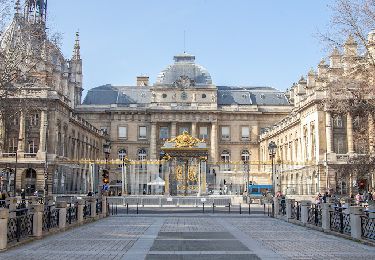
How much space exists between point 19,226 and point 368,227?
37.7 ft

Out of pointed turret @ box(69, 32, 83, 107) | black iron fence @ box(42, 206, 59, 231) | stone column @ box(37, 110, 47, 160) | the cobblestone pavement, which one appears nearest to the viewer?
the cobblestone pavement

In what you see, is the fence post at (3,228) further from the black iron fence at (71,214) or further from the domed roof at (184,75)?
the domed roof at (184,75)

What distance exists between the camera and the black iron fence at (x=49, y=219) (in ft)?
61.3

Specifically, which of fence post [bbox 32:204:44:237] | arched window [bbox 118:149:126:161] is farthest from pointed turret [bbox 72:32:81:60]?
fence post [bbox 32:204:44:237]

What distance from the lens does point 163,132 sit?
86.3 metres

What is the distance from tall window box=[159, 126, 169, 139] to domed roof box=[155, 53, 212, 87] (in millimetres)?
7782

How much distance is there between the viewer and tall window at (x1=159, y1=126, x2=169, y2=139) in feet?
282

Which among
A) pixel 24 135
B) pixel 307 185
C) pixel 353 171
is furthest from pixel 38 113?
pixel 353 171

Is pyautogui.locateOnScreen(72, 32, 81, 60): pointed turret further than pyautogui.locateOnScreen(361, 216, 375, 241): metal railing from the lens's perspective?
Yes

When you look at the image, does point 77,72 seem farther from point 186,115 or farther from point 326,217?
point 326,217

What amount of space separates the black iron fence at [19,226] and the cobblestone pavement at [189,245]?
21.3 inches

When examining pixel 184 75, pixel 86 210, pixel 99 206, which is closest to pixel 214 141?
pixel 184 75

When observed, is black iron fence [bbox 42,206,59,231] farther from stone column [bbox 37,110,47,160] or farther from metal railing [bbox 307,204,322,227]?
stone column [bbox 37,110,47,160]

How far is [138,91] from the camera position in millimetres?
92375
